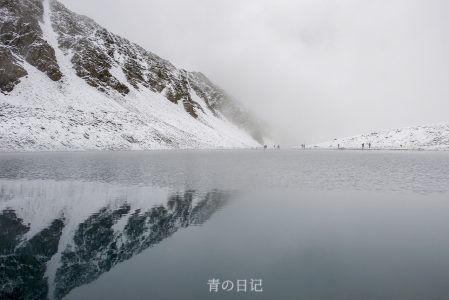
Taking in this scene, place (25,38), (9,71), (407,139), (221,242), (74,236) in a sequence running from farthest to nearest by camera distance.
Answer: (407,139), (25,38), (9,71), (74,236), (221,242)

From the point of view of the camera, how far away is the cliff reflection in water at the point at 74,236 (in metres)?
11.9

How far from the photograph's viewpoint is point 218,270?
40.5 feet

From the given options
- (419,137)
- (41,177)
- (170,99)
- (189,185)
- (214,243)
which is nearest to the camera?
(214,243)

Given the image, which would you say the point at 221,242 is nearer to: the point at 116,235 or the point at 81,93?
the point at 116,235

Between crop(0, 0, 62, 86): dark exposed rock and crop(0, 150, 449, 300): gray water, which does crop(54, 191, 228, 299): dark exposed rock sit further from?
crop(0, 0, 62, 86): dark exposed rock

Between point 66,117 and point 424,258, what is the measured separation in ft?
316

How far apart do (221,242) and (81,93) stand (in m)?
113

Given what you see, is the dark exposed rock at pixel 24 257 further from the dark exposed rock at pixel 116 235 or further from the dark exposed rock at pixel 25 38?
the dark exposed rock at pixel 25 38

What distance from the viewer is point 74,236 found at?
16516 mm

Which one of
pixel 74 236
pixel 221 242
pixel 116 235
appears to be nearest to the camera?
pixel 221 242

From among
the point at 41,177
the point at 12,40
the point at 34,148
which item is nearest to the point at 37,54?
the point at 12,40

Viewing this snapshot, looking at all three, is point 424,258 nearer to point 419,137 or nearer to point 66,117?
point 66,117

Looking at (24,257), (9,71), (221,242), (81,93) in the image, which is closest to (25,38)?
(9,71)

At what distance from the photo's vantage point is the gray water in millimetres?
11156
